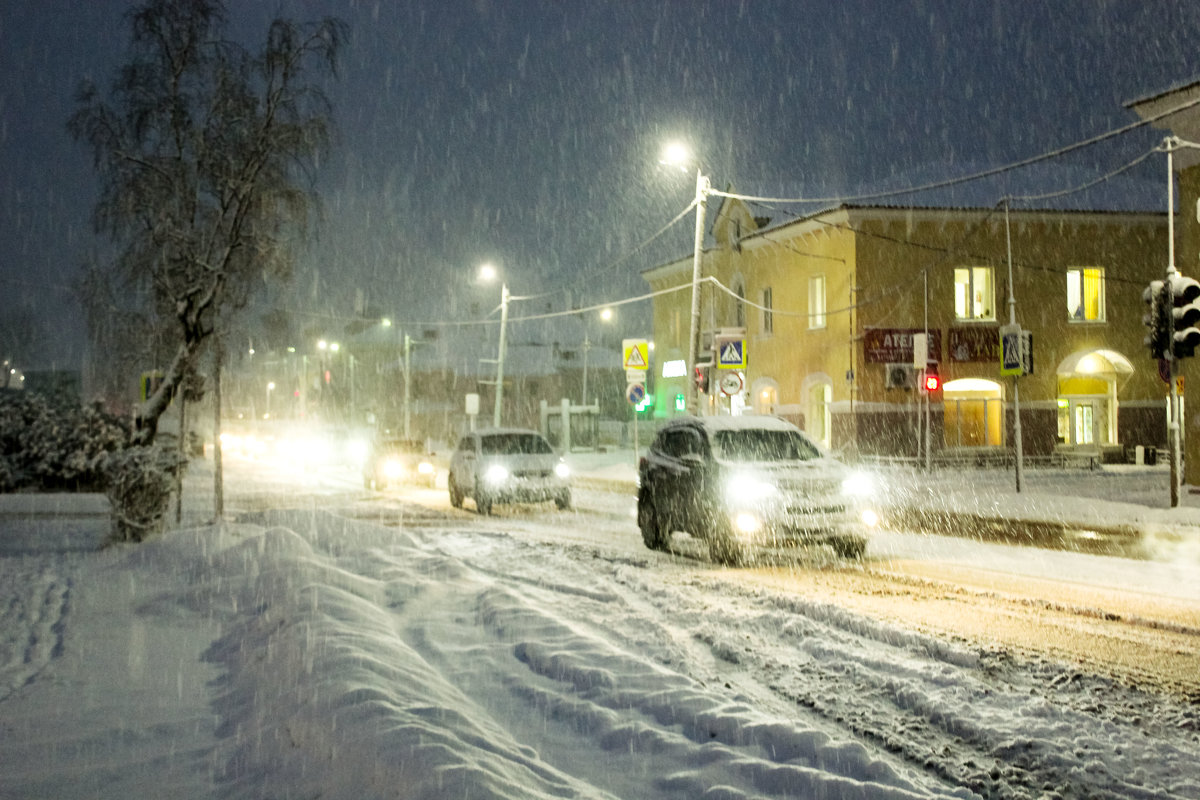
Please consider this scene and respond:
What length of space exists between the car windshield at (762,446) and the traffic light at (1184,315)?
23.9ft

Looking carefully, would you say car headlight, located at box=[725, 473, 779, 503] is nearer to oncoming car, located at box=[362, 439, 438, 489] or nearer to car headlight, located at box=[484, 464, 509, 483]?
car headlight, located at box=[484, 464, 509, 483]

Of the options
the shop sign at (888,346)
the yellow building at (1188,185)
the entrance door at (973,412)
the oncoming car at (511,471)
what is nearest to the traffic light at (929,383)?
the shop sign at (888,346)

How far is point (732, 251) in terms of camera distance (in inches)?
1711

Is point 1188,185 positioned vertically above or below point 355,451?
above

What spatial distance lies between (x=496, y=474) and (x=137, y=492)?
7.37m

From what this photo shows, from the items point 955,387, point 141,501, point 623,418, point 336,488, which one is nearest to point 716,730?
point 141,501

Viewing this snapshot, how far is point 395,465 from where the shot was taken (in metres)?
29.5

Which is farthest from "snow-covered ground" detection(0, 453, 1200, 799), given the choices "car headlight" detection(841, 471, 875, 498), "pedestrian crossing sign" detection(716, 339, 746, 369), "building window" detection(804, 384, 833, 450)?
"building window" detection(804, 384, 833, 450)

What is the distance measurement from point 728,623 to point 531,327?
241ft

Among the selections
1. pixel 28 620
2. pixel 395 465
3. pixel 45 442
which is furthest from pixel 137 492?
pixel 45 442

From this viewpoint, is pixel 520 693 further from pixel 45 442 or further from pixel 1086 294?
pixel 1086 294

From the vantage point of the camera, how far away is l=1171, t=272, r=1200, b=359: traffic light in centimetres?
1655

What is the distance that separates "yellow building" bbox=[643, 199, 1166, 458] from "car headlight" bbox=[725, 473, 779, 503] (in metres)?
20.3

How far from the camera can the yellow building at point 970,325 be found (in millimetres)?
34625
